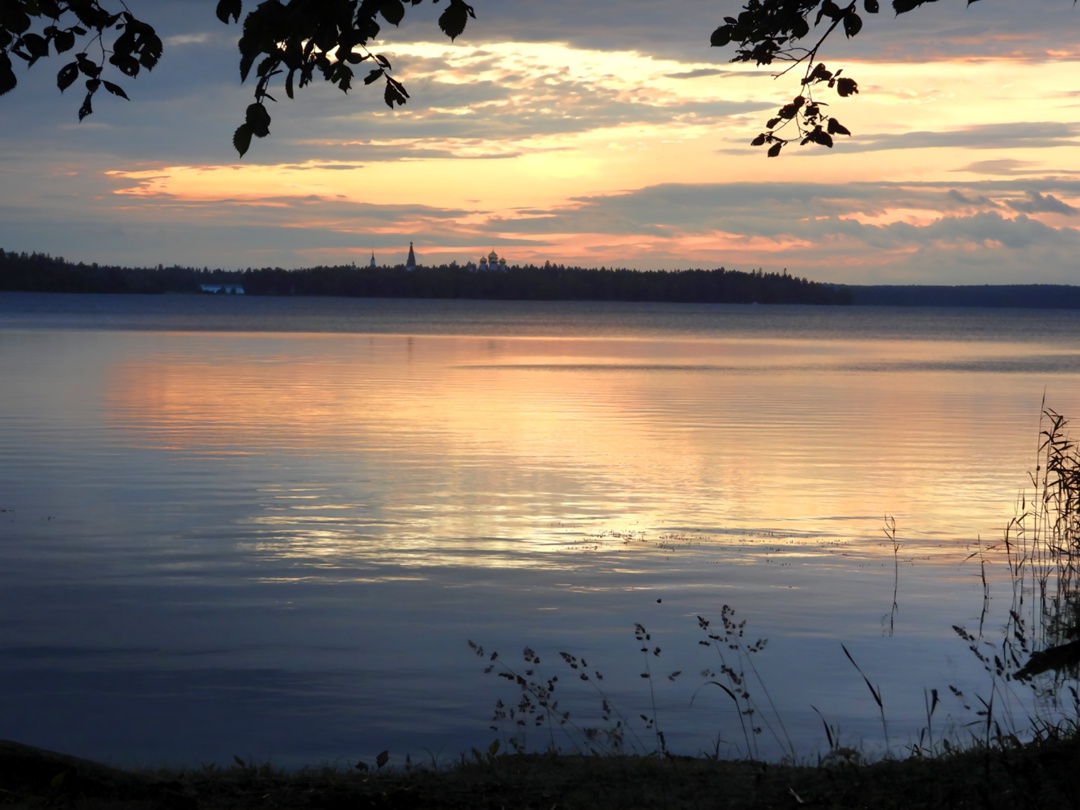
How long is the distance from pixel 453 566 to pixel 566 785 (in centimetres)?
740

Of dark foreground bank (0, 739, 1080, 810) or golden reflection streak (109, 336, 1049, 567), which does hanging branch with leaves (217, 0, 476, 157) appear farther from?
golden reflection streak (109, 336, 1049, 567)

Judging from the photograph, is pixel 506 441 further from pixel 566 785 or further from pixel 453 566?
pixel 566 785

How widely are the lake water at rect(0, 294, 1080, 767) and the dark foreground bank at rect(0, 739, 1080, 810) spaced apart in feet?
5.62

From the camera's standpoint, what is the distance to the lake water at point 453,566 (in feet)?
29.3

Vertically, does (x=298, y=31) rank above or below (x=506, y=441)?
above

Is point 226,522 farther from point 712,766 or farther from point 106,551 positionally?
point 712,766

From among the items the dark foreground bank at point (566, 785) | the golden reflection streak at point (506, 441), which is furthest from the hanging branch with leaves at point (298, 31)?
the golden reflection streak at point (506, 441)

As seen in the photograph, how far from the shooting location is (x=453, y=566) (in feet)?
44.2

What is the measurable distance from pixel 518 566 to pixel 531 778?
7215 mm

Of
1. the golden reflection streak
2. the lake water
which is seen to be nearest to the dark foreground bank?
the lake water

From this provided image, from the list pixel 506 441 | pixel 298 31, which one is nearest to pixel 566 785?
pixel 298 31

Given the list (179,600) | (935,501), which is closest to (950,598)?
(935,501)

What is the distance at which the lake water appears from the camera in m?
8.94

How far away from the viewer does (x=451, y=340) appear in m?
84.8
